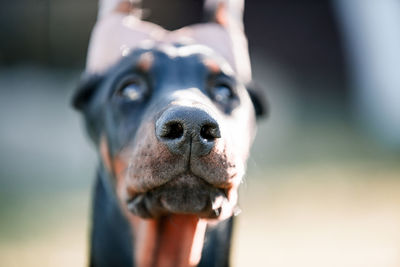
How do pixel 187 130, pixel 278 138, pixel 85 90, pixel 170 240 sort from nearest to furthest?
pixel 187 130 < pixel 170 240 < pixel 85 90 < pixel 278 138

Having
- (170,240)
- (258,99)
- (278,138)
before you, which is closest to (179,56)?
(258,99)

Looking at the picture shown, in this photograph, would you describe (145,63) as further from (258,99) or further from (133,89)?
(258,99)

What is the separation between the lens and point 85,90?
2.50m

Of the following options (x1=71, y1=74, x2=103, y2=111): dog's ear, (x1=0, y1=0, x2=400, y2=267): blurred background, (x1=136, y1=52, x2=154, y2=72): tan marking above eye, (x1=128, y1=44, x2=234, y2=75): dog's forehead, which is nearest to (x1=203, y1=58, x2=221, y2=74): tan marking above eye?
(x1=128, y1=44, x2=234, y2=75): dog's forehead

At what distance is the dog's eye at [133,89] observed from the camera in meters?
2.21

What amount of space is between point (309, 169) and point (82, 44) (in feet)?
12.8

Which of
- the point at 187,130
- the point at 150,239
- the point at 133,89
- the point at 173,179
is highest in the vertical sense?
the point at 133,89

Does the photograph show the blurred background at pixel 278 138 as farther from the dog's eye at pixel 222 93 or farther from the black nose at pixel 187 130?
the black nose at pixel 187 130

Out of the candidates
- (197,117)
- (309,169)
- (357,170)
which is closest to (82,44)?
(309,169)

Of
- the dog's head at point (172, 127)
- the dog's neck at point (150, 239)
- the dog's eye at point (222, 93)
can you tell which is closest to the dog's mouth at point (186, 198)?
the dog's head at point (172, 127)

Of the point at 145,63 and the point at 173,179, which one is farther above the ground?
the point at 145,63

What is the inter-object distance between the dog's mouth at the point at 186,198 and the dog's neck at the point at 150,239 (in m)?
0.22

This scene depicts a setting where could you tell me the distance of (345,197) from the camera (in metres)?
5.91

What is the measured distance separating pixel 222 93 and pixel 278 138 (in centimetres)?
614
